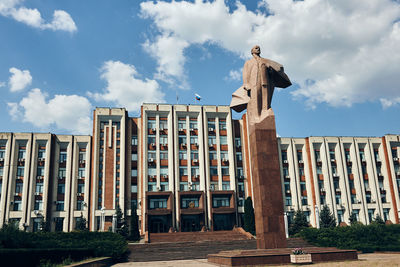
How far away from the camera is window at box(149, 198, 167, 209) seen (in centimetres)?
4056

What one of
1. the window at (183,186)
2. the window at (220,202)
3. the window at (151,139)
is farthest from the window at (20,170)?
the window at (220,202)

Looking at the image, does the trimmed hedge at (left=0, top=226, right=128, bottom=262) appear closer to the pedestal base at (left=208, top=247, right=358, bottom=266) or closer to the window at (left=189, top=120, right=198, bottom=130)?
the pedestal base at (left=208, top=247, right=358, bottom=266)

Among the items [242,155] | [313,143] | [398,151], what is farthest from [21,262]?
[398,151]

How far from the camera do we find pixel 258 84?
18672 millimetres

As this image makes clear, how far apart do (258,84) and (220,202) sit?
26097mm

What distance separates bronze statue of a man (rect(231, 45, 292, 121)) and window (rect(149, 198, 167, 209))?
80.0 ft

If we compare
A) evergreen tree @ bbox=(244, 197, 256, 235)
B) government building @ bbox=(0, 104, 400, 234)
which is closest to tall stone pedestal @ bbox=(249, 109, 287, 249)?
evergreen tree @ bbox=(244, 197, 256, 235)

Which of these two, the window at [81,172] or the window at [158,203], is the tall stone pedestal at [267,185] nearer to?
the window at [158,203]

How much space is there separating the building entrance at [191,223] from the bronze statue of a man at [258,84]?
81.0ft

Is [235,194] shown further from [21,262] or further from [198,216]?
[21,262]

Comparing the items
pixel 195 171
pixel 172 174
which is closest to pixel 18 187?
pixel 172 174

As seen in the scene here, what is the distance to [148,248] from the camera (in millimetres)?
28891

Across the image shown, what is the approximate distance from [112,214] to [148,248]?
12.4 metres

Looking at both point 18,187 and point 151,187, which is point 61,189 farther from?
point 151,187
